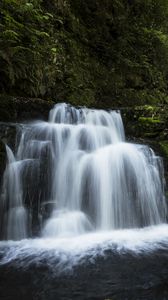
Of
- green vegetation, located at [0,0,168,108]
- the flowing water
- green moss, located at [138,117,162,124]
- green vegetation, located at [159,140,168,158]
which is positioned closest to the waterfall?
the flowing water

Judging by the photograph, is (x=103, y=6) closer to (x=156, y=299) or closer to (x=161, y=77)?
(x=161, y=77)

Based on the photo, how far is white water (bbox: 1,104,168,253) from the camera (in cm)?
563

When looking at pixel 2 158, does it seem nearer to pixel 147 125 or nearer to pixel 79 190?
pixel 79 190

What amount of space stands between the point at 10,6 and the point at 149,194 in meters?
6.13

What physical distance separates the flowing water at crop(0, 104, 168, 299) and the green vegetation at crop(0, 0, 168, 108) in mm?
2261

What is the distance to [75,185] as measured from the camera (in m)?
6.35

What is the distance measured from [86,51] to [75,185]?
7.43 m

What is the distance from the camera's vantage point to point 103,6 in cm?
1296

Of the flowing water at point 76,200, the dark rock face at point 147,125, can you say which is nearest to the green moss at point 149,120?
the dark rock face at point 147,125

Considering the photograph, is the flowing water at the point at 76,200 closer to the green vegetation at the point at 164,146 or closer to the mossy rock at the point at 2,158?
the mossy rock at the point at 2,158

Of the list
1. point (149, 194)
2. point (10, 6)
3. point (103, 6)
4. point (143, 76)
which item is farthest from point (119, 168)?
point (103, 6)

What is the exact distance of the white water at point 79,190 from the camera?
18.5ft

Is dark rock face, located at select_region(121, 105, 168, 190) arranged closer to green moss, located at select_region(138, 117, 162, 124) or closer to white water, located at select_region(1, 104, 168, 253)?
green moss, located at select_region(138, 117, 162, 124)

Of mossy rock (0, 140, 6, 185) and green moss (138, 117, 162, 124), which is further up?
green moss (138, 117, 162, 124)
